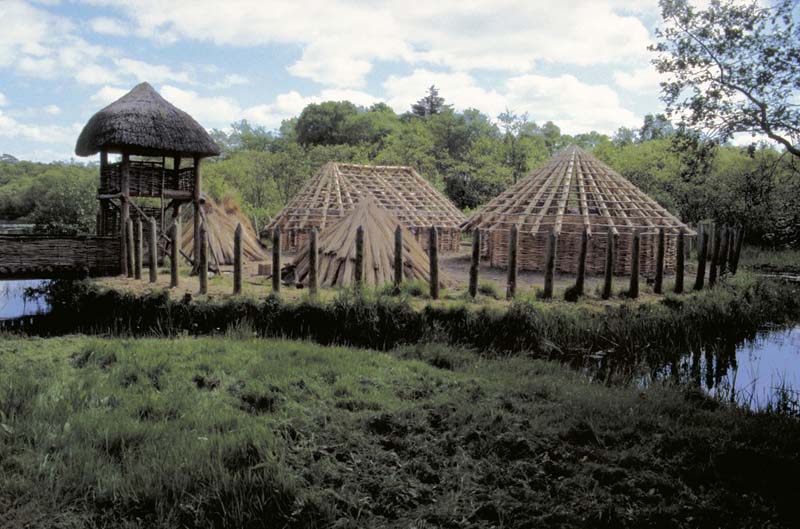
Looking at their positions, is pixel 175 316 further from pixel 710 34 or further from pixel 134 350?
pixel 710 34

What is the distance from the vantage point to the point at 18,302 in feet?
53.7

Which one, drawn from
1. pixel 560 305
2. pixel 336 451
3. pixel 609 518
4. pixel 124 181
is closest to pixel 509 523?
pixel 609 518

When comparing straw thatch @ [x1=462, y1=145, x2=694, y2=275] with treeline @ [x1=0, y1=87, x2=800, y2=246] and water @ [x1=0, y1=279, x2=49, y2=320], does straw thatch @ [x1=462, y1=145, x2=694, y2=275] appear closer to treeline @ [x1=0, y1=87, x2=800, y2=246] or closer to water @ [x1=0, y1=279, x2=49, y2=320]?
treeline @ [x1=0, y1=87, x2=800, y2=246]

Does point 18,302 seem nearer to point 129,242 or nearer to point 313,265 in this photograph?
point 129,242

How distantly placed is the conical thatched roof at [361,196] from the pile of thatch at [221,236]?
152 cm

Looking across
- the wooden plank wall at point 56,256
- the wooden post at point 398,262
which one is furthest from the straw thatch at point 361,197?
the wooden post at point 398,262

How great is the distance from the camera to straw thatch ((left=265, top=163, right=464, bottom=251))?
21.6m

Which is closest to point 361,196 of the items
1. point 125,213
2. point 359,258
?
point 125,213

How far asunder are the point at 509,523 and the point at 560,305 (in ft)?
25.5

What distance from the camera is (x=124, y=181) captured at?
16484mm

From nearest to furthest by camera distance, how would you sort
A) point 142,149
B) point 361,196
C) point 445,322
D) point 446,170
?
point 445,322, point 142,149, point 361,196, point 446,170

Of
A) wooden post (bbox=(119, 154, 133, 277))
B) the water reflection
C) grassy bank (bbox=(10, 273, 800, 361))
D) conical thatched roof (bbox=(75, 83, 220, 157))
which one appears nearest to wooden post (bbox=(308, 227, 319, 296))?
grassy bank (bbox=(10, 273, 800, 361))

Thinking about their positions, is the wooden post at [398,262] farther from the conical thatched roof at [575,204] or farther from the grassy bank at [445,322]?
the conical thatched roof at [575,204]

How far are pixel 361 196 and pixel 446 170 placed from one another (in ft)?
52.8
